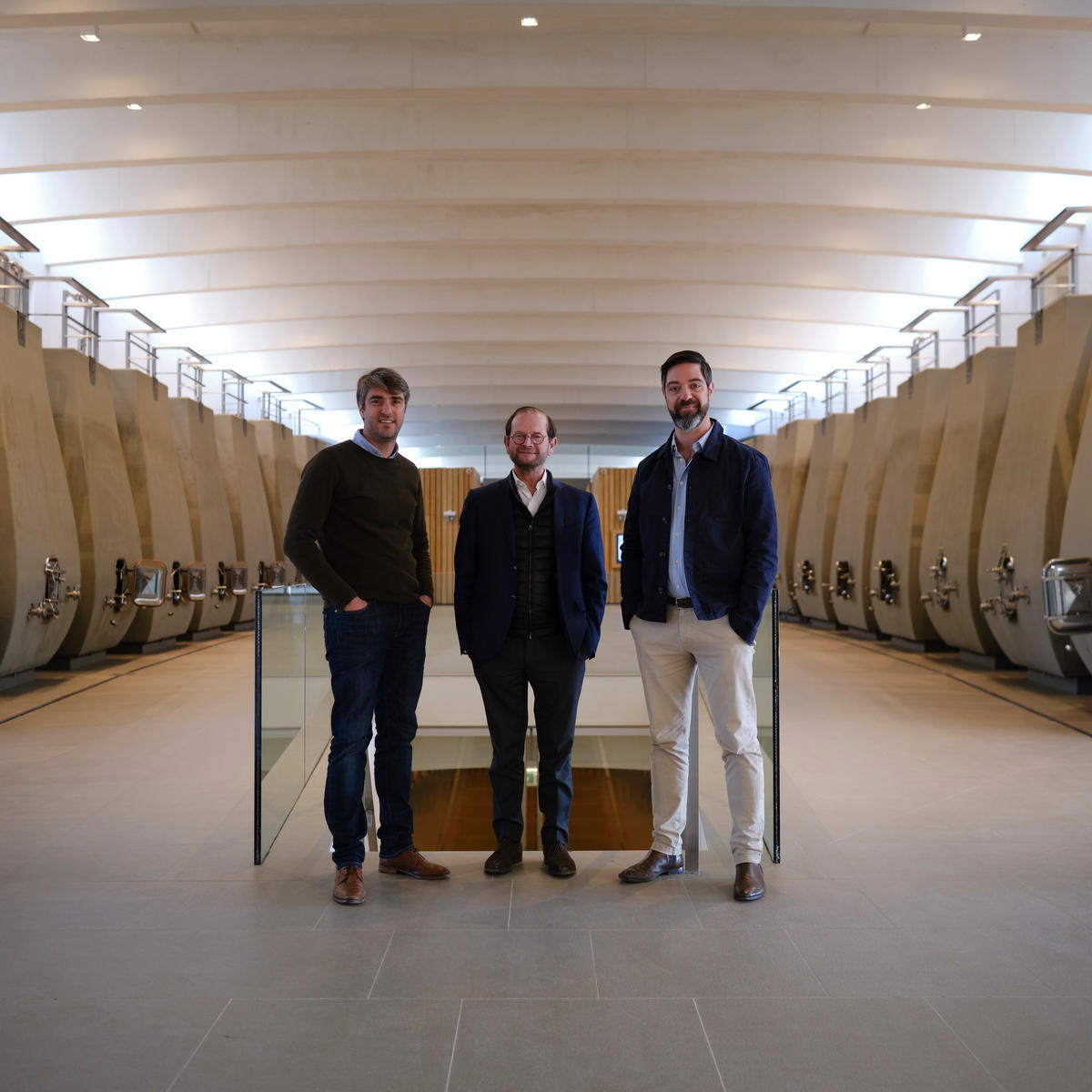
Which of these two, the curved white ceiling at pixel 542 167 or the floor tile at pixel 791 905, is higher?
the curved white ceiling at pixel 542 167

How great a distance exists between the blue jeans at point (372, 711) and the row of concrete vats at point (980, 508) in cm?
433

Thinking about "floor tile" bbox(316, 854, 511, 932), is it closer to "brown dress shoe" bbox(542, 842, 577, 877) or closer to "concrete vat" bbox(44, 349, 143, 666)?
"brown dress shoe" bbox(542, 842, 577, 877)

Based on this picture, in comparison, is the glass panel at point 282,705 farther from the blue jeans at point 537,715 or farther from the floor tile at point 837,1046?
the floor tile at point 837,1046

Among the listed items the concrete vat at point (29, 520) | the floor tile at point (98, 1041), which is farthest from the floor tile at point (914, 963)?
the concrete vat at point (29, 520)

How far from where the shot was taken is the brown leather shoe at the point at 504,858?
3.56 meters

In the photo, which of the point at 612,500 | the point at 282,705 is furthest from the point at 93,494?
the point at 612,500

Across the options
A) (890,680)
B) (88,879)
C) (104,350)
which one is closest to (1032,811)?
(88,879)

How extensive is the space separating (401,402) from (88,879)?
6.61 ft

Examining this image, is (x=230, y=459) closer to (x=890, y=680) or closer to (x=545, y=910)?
(x=890, y=680)

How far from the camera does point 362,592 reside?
3422 mm

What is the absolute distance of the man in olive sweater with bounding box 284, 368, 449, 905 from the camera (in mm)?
3355

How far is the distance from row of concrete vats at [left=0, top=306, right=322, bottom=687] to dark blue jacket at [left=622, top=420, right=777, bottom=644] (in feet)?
20.7

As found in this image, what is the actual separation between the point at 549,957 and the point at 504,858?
0.78 metres

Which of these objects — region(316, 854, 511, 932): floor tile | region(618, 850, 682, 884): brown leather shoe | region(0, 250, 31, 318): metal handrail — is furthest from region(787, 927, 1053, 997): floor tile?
region(0, 250, 31, 318): metal handrail
